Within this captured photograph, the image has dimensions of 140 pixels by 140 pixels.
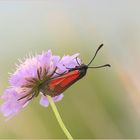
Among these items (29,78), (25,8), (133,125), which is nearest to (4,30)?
(25,8)

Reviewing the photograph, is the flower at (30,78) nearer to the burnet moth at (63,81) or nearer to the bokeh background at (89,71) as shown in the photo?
the burnet moth at (63,81)

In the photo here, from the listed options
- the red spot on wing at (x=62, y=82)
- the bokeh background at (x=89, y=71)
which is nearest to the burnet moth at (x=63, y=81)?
the red spot on wing at (x=62, y=82)

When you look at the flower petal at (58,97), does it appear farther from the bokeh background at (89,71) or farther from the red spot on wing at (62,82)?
the bokeh background at (89,71)

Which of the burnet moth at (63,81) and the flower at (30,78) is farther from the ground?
the flower at (30,78)

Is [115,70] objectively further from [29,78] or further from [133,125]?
[29,78]

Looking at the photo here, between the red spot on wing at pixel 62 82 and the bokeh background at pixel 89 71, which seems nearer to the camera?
the red spot on wing at pixel 62 82

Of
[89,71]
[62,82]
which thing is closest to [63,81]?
[62,82]

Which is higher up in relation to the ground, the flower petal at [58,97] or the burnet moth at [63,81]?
the burnet moth at [63,81]

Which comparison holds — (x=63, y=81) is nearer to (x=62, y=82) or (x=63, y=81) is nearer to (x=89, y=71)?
(x=62, y=82)

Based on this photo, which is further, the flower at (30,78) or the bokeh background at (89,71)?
the bokeh background at (89,71)
